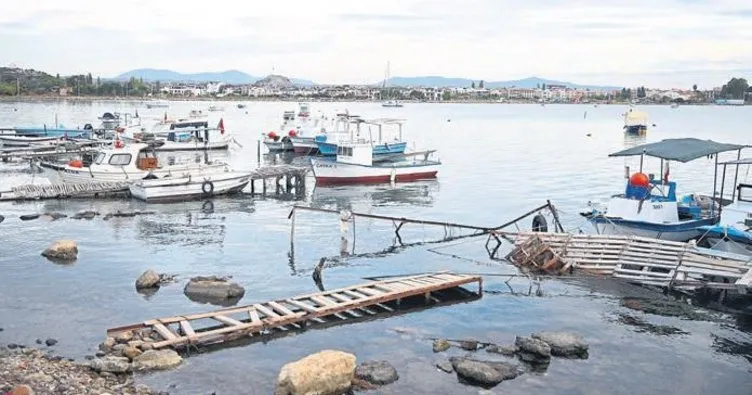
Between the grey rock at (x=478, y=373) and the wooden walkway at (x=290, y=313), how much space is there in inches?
184

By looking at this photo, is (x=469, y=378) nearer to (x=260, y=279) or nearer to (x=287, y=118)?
(x=260, y=279)

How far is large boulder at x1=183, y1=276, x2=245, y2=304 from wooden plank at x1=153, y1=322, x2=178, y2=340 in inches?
157

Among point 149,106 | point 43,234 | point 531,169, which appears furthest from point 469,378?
point 149,106

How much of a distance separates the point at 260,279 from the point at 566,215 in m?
20.8

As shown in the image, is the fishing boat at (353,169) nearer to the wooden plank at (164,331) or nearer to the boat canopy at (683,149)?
the boat canopy at (683,149)

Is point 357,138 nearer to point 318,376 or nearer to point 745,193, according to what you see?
point 745,193

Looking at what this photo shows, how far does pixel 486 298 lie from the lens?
23.8 metres

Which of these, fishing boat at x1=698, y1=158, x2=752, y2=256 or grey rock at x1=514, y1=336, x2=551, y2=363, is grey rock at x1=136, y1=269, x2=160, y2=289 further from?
fishing boat at x1=698, y1=158, x2=752, y2=256

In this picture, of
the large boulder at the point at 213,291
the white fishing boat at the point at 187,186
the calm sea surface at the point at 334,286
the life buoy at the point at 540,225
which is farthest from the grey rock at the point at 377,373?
the white fishing boat at the point at 187,186

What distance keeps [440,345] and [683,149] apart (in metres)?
17.6

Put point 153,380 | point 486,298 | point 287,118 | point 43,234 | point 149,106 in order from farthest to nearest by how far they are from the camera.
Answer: point 149,106
point 287,118
point 43,234
point 486,298
point 153,380

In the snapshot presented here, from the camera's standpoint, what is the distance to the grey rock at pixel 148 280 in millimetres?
23906

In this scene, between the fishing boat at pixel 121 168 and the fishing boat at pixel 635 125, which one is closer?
the fishing boat at pixel 121 168

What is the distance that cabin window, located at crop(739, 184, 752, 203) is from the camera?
2673 cm
